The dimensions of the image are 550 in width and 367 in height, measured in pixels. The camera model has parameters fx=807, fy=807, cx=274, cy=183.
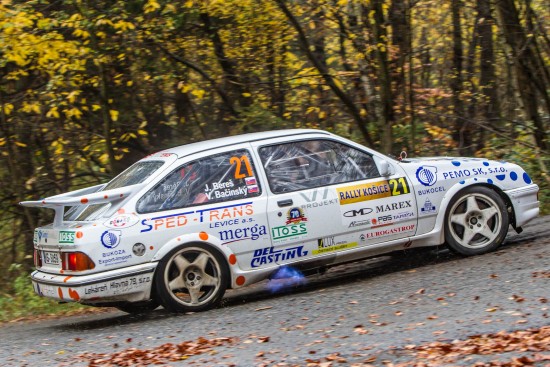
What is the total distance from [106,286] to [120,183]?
1.40 m

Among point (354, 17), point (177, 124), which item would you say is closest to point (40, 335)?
point (177, 124)

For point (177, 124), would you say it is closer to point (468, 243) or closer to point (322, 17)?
point (322, 17)

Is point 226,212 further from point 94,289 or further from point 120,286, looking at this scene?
point 94,289

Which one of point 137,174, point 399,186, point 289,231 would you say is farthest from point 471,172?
point 137,174

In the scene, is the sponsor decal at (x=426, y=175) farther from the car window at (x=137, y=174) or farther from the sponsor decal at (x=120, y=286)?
the sponsor decal at (x=120, y=286)

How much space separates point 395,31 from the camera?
1407cm

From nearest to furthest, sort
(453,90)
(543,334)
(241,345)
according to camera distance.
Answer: (543,334) < (241,345) < (453,90)

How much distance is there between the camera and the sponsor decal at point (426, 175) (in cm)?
Result: 914

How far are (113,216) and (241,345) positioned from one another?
2194 mm

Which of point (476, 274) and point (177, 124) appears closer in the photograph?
point (476, 274)

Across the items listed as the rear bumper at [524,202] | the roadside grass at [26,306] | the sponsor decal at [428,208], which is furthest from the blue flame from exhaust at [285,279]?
the rear bumper at [524,202]

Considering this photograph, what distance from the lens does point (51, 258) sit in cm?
826

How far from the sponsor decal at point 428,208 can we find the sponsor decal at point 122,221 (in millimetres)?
3238

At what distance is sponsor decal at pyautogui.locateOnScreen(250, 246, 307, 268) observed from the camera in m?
8.44
